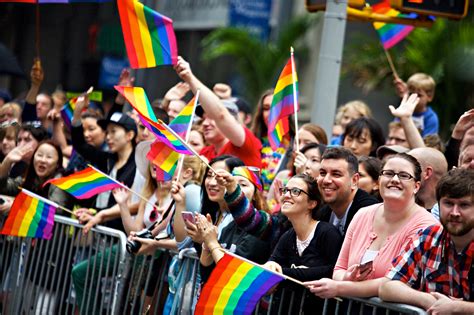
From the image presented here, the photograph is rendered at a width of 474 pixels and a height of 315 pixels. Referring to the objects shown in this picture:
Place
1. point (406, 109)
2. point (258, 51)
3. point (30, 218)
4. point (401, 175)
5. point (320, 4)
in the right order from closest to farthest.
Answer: point (401, 175)
point (406, 109)
point (30, 218)
point (320, 4)
point (258, 51)

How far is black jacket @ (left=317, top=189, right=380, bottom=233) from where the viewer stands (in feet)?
24.4

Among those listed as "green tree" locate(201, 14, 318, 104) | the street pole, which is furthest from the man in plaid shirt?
"green tree" locate(201, 14, 318, 104)

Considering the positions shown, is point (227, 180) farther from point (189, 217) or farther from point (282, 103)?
point (282, 103)

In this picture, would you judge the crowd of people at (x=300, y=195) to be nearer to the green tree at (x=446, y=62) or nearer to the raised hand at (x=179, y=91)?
the raised hand at (x=179, y=91)

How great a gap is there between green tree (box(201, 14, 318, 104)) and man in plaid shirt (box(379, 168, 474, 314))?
1748cm

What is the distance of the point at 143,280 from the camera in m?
8.72

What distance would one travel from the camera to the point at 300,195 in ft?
24.3

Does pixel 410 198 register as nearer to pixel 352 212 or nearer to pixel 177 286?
pixel 352 212

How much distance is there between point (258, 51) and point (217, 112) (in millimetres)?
15429

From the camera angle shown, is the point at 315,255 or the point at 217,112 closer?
the point at 315,255

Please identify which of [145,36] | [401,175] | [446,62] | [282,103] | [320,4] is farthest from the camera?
[446,62]

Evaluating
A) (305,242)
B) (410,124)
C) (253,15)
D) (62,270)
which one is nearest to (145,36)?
(62,270)

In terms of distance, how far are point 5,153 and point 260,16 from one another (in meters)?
14.4

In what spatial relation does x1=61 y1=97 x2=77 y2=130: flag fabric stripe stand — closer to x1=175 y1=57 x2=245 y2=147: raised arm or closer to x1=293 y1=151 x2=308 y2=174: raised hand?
x1=175 y1=57 x2=245 y2=147: raised arm
